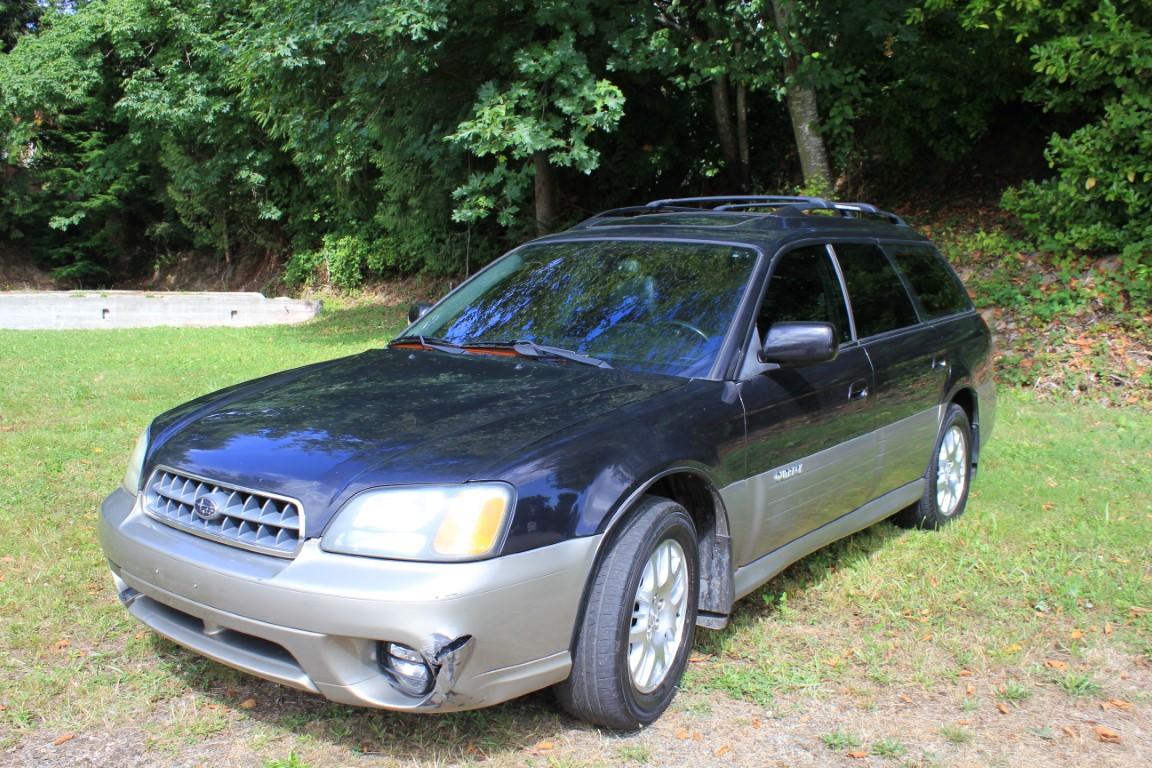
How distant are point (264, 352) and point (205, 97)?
16.7 m

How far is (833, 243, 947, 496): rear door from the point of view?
186 inches

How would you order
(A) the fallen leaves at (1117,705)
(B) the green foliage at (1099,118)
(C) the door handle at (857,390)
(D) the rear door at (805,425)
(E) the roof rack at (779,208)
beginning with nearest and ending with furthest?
(A) the fallen leaves at (1117,705), (D) the rear door at (805,425), (C) the door handle at (857,390), (E) the roof rack at (779,208), (B) the green foliage at (1099,118)

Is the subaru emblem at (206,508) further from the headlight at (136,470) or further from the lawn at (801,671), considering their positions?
the lawn at (801,671)

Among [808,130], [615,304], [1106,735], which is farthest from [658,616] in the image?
[808,130]

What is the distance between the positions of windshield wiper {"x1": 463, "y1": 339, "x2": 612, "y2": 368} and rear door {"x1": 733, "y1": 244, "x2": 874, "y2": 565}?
603mm

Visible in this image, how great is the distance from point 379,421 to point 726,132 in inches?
568

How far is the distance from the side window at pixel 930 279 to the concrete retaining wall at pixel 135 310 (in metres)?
16.9

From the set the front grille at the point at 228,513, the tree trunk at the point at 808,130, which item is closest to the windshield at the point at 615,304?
the front grille at the point at 228,513

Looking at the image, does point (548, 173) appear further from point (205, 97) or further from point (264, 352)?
point (205, 97)

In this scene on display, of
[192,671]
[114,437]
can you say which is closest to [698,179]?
[114,437]

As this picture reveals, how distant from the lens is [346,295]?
25.2 m

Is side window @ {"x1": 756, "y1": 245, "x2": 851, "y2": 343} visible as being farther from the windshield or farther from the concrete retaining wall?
the concrete retaining wall

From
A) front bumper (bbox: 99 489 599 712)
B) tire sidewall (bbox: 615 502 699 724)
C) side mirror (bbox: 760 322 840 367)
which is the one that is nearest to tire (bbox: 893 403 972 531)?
side mirror (bbox: 760 322 840 367)

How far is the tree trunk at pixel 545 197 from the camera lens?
1645 cm
